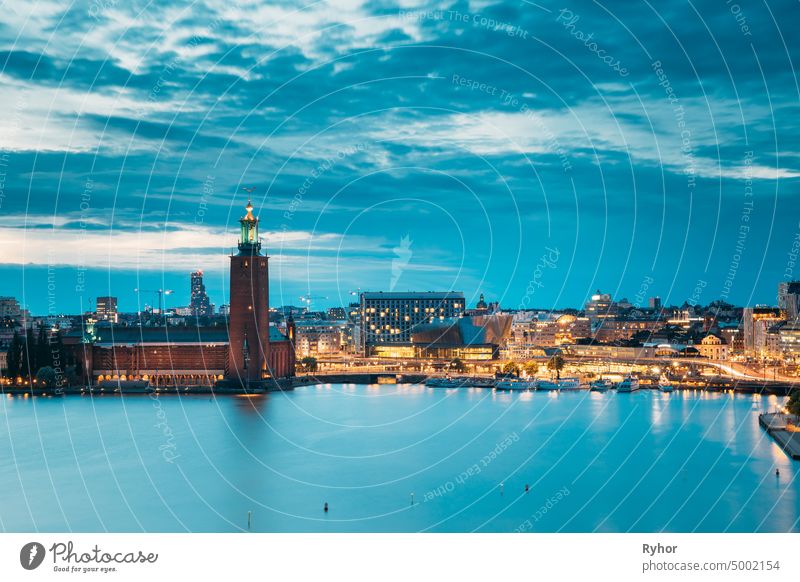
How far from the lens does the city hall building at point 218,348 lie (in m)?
23.9

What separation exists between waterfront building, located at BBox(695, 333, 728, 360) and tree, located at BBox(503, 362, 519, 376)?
1016cm

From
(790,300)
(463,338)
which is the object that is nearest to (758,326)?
(790,300)

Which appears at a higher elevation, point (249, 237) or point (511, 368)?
point (249, 237)

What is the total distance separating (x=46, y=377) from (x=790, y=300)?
3239 centimetres

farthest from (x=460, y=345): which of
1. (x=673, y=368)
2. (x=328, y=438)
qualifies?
(x=328, y=438)

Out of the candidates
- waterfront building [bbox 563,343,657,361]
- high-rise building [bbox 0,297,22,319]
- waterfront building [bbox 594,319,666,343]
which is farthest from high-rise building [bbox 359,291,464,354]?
high-rise building [bbox 0,297,22,319]

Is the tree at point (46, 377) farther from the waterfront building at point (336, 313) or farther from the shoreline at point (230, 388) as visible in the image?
the waterfront building at point (336, 313)

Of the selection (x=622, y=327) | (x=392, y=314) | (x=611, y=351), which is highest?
(x=392, y=314)

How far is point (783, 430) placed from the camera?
51.3 ft

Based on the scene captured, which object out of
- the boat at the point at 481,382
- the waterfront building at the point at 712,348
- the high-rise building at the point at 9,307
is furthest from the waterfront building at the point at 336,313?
the boat at the point at 481,382

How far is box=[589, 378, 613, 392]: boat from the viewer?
2727 centimetres

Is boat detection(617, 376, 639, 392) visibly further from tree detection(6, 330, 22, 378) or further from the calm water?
tree detection(6, 330, 22, 378)

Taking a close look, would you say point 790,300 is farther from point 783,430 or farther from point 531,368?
point 783,430

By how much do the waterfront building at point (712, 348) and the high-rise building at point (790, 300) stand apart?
296 cm
